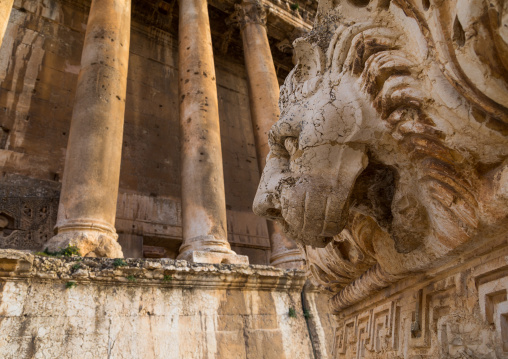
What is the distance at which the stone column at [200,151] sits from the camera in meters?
6.94

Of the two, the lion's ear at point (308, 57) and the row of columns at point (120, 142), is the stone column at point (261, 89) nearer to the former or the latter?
the row of columns at point (120, 142)

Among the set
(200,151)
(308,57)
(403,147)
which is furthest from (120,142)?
(403,147)

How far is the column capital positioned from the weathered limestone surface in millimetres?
8571

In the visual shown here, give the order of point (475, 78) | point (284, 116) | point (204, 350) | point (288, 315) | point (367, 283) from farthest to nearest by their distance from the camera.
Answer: point (288, 315)
point (204, 350)
point (367, 283)
point (284, 116)
point (475, 78)

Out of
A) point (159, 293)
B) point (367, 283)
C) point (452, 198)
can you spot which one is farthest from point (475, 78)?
point (159, 293)

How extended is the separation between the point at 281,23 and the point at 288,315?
397 inches

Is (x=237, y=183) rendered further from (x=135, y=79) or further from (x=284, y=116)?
(x=284, y=116)

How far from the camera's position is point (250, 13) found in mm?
11875

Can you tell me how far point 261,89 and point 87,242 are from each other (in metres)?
6.42

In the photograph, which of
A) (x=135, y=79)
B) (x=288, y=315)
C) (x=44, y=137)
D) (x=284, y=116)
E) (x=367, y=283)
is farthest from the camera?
(x=135, y=79)

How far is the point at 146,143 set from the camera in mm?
10898

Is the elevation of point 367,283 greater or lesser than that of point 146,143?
lesser

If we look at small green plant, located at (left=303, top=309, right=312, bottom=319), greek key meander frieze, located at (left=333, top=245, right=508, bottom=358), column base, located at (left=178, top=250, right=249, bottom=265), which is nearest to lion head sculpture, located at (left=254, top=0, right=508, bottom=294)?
greek key meander frieze, located at (left=333, top=245, right=508, bottom=358)

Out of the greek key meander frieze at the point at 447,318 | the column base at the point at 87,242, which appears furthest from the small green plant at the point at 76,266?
the greek key meander frieze at the point at 447,318
